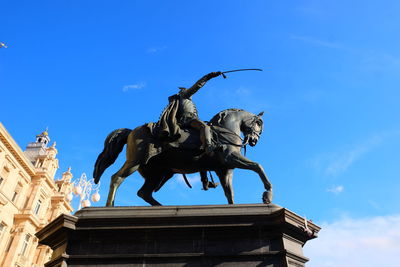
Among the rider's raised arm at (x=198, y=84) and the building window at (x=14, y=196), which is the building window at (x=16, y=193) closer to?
the building window at (x=14, y=196)

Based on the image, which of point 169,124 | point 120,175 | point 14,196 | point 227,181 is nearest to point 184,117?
point 169,124

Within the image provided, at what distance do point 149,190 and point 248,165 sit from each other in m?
2.69

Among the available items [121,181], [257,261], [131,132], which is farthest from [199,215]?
[131,132]

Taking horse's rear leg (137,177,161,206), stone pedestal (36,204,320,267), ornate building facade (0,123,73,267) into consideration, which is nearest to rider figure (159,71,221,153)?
horse's rear leg (137,177,161,206)

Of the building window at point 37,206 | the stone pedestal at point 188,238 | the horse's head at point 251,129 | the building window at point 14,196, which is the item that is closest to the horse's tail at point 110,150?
the stone pedestal at point 188,238

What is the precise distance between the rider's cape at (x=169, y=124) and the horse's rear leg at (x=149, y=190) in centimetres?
125

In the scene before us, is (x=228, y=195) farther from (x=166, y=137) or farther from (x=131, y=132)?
(x=131, y=132)

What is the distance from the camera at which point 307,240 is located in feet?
22.3

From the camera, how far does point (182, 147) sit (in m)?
8.42

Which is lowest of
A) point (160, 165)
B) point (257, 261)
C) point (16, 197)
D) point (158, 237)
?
point (257, 261)

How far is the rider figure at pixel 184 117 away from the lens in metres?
8.27

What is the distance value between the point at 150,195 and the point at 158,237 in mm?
2479

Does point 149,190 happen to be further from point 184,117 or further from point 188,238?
point 188,238

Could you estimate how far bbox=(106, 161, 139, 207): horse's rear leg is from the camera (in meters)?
8.02
